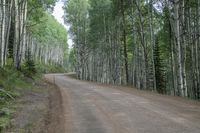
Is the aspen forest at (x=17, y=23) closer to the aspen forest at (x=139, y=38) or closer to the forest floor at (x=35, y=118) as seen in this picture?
the aspen forest at (x=139, y=38)

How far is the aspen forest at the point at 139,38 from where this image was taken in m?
23.6

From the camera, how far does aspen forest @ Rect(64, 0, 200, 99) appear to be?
2358 centimetres

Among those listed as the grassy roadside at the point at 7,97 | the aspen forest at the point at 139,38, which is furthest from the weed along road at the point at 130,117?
the aspen forest at the point at 139,38

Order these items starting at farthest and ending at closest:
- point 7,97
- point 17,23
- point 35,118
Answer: point 17,23 → point 7,97 → point 35,118

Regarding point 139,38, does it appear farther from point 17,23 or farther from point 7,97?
point 7,97

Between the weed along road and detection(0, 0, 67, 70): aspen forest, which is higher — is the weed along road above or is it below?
below

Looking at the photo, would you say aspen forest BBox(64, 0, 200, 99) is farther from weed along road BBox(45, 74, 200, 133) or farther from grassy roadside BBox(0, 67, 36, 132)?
grassy roadside BBox(0, 67, 36, 132)

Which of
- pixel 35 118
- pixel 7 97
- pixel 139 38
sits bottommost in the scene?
pixel 35 118

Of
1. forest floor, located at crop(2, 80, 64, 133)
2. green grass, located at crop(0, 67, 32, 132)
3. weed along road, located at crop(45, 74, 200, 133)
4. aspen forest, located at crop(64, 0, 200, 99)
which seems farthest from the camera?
aspen forest, located at crop(64, 0, 200, 99)

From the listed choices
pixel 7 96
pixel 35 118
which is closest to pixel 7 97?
pixel 7 96

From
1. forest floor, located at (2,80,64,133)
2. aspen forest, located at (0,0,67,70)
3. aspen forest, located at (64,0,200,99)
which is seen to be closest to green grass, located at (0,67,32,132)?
forest floor, located at (2,80,64,133)

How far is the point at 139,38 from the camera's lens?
31.3 metres

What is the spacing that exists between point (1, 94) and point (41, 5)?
14.9 metres

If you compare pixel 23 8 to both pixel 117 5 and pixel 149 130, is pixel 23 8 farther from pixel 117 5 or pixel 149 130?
pixel 149 130
